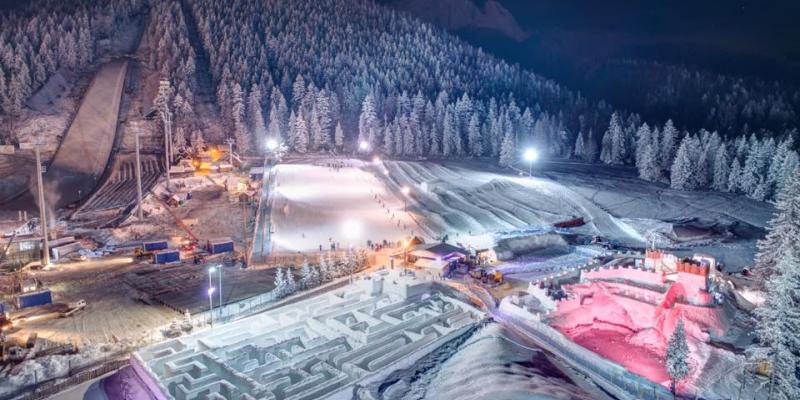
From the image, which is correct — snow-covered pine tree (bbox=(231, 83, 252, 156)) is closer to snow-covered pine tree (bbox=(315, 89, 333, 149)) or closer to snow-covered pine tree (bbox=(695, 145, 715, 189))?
snow-covered pine tree (bbox=(315, 89, 333, 149))

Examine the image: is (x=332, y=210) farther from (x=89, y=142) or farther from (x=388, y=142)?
(x=89, y=142)

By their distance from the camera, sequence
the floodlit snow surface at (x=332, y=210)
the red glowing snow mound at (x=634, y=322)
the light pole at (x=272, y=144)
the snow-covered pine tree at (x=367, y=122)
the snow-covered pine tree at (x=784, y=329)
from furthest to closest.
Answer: the snow-covered pine tree at (x=367, y=122) → the light pole at (x=272, y=144) → the floodlit snow surface at (x=332, y=210) → the red glowing snow mound at (x=634, y=322) → the snow-covered pine tree at (x=784, y=329)

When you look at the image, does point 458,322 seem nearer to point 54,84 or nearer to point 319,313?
point 319,313

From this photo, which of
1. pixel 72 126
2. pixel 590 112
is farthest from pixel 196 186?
pixel 590 112

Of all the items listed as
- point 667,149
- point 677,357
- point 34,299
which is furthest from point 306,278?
point 667,149

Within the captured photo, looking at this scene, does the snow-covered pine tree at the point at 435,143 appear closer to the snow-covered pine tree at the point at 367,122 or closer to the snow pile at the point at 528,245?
the snow-covered pine tree at the point at 367,122

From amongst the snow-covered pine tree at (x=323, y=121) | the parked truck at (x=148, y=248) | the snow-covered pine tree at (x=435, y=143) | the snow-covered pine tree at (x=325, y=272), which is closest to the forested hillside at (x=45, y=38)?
the snow-covered pine tree at (x=323, y=121)
